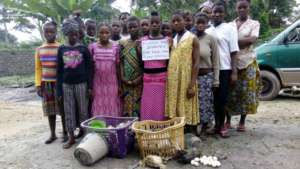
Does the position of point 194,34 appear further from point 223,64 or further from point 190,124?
point 190,124

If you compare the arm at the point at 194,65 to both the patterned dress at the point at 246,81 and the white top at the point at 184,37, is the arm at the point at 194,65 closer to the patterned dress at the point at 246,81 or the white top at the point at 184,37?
the white top at the point at 184,37

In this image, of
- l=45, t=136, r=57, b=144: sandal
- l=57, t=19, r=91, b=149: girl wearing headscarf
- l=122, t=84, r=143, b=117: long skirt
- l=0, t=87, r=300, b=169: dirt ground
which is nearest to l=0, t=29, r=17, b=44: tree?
l=0, t=87, r=300, b=169: dirt ground

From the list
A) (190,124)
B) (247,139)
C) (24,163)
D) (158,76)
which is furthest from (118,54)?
(247,139)

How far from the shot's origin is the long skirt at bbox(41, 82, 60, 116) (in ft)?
15.0

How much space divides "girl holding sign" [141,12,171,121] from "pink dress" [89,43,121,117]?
1.28 feet

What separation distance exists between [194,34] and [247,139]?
1.65m

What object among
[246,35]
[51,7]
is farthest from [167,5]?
[246,35]

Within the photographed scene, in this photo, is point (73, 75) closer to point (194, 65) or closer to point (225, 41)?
point (194, 65)

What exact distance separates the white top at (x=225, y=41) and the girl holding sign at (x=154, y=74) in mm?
716

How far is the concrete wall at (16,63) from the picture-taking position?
19.8m

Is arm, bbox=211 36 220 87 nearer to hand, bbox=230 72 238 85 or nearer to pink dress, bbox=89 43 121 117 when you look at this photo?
hand, bbox=230 72 238 85

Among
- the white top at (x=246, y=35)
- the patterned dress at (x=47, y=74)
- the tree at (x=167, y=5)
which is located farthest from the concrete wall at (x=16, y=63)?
the white top at (x=246, y=35)

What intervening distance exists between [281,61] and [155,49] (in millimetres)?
4771

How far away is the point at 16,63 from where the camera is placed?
20.3 m
